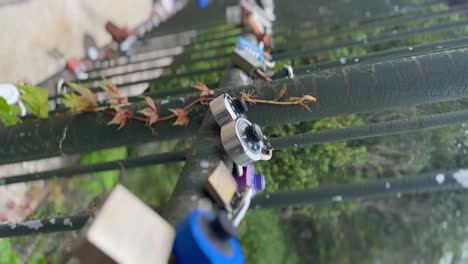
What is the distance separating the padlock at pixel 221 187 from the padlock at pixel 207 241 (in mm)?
51

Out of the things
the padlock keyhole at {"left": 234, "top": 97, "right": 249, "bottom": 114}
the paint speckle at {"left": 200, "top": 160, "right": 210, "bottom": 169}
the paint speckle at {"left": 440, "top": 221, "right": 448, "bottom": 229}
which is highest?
the padlock keyhole at {"left": 234, "top": 97, "right": 249, "bottom": 114}

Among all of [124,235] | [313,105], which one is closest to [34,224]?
[124,235]

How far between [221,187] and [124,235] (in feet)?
0.45

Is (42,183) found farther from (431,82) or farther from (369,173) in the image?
(431,82)

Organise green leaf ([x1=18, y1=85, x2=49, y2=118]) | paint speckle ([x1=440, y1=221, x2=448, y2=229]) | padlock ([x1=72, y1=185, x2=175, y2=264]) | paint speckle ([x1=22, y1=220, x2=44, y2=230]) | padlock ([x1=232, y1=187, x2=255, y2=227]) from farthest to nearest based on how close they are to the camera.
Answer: paint speckle ([x1=440, y1=221, x2=448, y2=229]), green leaf ([x1=18, y1=85, x2=49, y2=118]), paint speckle ([x1=22, y1=220, x2=44, y2=230]), padlock ([x1=232, y1=187, x2=255, y2=227]), padlock ([x1=72, y1=185, x2=175, y2=264])

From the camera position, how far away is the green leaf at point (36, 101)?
32.6 inches

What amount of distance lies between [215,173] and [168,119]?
0.82 feet

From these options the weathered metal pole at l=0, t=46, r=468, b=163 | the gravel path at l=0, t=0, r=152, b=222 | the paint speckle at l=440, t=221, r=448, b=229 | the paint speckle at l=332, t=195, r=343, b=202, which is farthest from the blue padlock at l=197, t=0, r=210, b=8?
the paint speckle at l=332, t=195, r=343, b=202

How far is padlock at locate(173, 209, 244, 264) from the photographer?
39 cm

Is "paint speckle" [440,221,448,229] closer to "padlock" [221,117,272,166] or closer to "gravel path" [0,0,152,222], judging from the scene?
"padlock" [221,117,272,166]

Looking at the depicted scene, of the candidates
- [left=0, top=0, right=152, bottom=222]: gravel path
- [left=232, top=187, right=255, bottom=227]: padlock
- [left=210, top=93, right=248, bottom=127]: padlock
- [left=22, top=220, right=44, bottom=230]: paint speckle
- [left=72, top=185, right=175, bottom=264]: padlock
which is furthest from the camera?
[left=0, top=0, right=152, bottom=222]: gravel path

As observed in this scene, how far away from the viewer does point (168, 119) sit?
703 mm

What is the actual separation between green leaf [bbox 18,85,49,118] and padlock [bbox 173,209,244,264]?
0.53 metres

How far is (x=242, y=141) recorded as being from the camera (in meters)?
0.54
